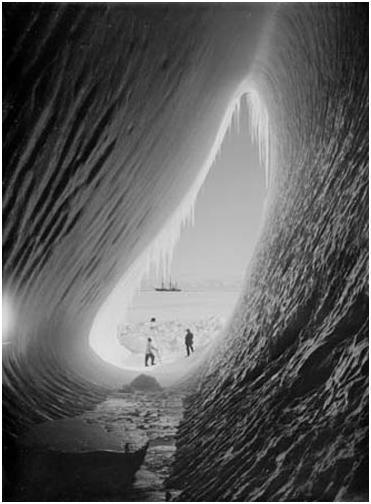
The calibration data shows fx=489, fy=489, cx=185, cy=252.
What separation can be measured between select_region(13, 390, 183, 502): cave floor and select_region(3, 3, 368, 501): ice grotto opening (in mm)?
50

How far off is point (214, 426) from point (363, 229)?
2.82 feet

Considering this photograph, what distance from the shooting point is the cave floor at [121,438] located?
5.45 ft

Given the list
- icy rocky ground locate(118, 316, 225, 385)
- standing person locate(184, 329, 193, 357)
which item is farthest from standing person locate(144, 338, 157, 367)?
standing person locate(184, 329, 193, 357)

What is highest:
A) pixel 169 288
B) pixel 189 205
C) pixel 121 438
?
pixel 189 205

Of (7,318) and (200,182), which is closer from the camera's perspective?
(7,318)

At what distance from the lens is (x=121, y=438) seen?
1.76m

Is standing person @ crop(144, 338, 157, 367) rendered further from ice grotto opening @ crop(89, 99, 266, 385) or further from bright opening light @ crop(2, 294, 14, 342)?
bright opening light @ crop(2, 294, 14, 342)

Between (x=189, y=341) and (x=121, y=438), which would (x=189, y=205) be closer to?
(x=189, y=341)

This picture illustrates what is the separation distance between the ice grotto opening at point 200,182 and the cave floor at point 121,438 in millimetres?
50

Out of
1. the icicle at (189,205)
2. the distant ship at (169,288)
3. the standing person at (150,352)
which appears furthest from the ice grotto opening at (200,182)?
the distant ship at (169,288)

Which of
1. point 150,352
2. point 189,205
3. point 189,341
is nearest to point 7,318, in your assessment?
point 150,352

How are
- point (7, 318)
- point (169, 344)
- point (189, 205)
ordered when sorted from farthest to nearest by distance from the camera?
1. point (189, 205)
2. point (169, 344)
3. point (7, 318)

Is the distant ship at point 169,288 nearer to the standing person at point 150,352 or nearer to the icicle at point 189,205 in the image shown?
the icicle at point 189,205

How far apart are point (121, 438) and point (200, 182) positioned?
101cm
